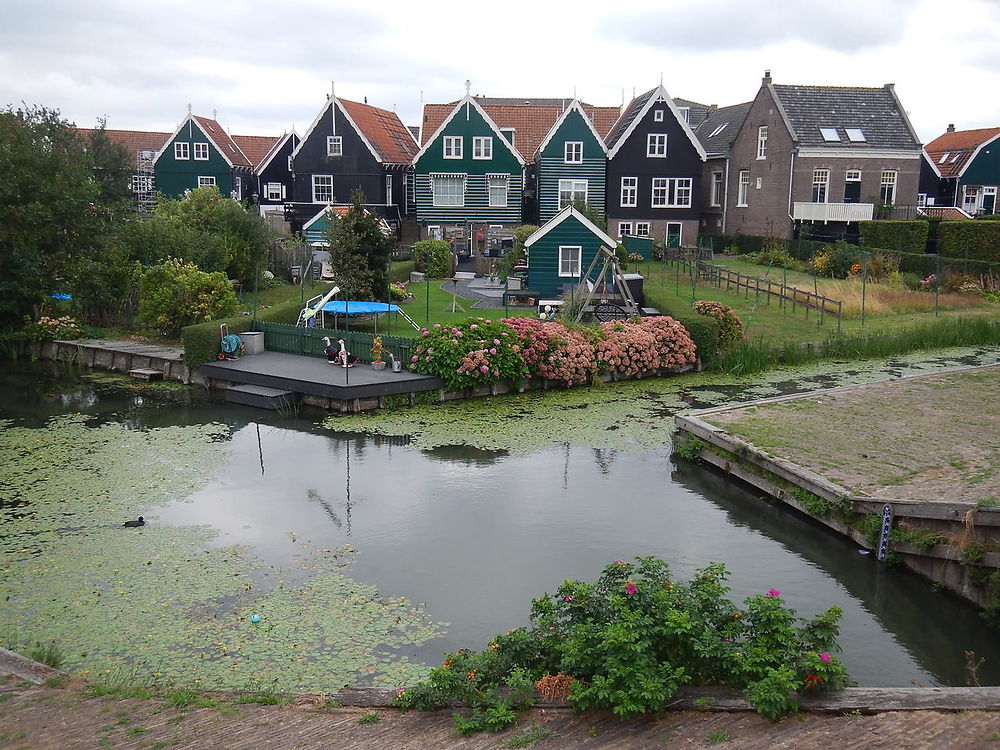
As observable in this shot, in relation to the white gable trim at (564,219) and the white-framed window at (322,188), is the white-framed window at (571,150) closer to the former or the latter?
the white-framed window at (322,188)

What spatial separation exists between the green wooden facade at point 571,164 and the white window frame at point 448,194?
4.21 m

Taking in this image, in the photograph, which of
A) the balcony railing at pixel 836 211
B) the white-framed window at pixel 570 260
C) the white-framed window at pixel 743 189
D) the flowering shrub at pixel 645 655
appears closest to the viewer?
the flowering shrub at pixel 645 655

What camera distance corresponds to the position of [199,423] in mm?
21047

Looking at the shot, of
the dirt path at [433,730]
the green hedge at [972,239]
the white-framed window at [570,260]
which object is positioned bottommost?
the dirt path at [433,730]

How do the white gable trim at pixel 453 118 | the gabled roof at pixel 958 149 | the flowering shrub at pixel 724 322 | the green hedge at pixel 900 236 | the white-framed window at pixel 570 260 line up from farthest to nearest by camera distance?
the gabled roof at pixel 958 149
the white gable trim at pixel 453 118
the green hedge at pixel 900 236
the white-framed window at pixel 570 260
the flowering shrub at pixel 724 322

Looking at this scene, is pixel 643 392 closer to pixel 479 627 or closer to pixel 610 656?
pixel 479 627

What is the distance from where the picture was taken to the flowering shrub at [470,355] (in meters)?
22.4

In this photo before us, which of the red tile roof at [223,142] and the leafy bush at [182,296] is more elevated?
the red tile roof at [223,142]

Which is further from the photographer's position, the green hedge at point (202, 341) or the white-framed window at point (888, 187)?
the white-framed window at point (888, 187)

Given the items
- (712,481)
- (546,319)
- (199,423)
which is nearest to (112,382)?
(199,423)

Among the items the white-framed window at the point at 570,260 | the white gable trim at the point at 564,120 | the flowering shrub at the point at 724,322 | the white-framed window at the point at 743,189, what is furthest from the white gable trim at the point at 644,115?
the flowering shrub at the point at 724,322

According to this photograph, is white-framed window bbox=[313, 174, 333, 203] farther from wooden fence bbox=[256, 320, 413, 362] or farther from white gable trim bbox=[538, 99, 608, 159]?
wooden fence bbox=[256, 320, 413, 362]

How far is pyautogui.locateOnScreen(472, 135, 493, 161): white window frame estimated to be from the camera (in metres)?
48.6

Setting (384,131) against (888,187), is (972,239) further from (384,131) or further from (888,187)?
(384,131)
